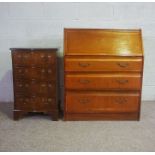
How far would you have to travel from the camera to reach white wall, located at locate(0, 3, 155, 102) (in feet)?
11.2

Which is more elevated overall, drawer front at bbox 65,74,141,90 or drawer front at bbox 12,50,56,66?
drawer front at bbox 12,50,56,66

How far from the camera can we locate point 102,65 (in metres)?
2.84

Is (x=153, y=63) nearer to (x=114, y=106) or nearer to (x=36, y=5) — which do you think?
(x=114, y=106)

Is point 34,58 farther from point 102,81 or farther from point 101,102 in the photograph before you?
point 101,102

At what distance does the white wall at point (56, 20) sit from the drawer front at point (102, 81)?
74 cm

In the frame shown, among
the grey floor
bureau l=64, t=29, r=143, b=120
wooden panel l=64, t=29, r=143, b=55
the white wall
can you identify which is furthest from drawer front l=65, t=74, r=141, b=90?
the white wall

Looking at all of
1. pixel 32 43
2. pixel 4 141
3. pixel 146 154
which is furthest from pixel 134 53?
pixel 4 141

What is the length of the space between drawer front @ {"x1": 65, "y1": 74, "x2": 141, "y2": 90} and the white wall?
0.74 m

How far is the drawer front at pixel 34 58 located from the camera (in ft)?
9.33

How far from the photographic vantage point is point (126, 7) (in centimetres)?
347

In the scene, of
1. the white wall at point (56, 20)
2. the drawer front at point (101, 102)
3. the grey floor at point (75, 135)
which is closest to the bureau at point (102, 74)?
the drawer front at point (101, 102)

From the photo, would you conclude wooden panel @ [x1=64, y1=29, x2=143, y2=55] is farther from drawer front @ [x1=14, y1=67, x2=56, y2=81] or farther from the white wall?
the white wall

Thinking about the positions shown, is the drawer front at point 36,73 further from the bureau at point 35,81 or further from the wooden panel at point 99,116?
the wooden panel at point 99,116

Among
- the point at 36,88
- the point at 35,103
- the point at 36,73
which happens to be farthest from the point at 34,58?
the point at 35,103
